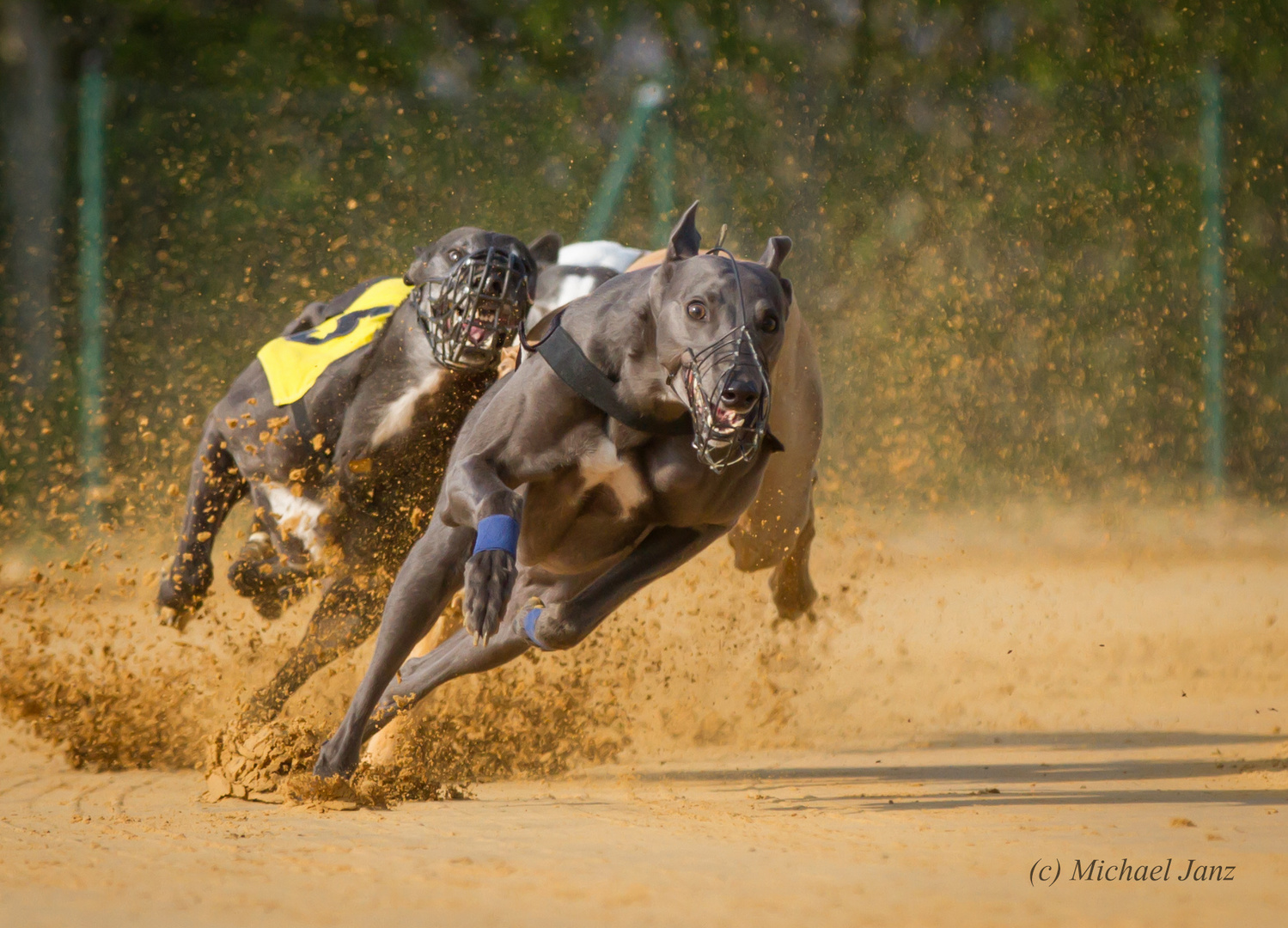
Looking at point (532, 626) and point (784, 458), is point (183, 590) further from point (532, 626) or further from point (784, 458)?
point (784, 458)

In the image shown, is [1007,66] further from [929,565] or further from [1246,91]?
[929,565]

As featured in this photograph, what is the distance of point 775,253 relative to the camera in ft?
9.46

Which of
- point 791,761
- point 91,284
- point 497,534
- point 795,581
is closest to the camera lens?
point 497,534

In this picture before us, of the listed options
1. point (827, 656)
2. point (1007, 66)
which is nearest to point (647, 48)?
point (1007, 66)

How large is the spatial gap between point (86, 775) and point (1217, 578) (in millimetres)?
4811

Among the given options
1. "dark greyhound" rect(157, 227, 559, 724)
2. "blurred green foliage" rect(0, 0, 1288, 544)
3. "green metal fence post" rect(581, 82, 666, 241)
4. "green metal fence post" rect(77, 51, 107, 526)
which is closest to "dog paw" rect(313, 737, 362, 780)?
"dark greyhound" rect(157, 227, 559, 724)

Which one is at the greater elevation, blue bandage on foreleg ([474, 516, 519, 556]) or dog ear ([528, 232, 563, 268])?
dog ear ([528, 232, 563, 268])

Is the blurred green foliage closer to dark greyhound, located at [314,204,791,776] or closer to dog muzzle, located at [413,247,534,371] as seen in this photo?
dog muzzle, located at [413,247,534,371]

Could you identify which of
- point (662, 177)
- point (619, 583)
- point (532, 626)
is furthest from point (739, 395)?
point (662, 177)

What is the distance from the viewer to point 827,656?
17.2 ft

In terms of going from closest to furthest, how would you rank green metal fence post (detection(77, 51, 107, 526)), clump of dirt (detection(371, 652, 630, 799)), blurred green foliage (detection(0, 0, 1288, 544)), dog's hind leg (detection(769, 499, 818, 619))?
clump of dirt (detection(371, 652, 630, 799)) < dog's hind leg (detection(769, 499, 818, 619)) < green metal fence post (detection(77, 51, 107, 526)) < blurred green foliage (detection(0, 0, 1288, 544))

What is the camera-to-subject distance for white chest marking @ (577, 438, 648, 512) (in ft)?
9.34

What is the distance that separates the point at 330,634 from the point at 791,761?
4.09 ft

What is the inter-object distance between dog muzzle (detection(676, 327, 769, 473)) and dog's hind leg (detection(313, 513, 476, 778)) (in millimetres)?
687
